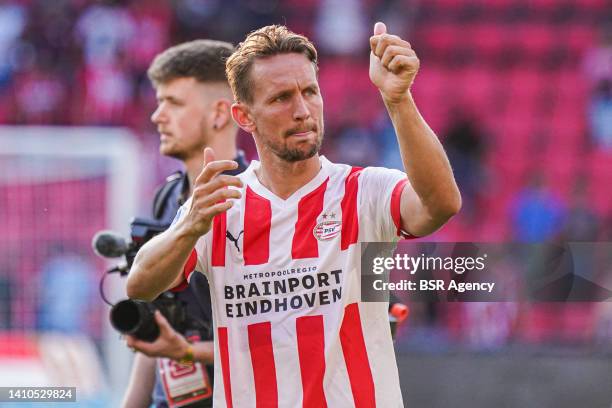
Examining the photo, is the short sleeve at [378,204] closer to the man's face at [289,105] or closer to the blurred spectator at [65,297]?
the man's face at [289,105]

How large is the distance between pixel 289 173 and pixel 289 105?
8.8 inches

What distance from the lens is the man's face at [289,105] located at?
289 cm

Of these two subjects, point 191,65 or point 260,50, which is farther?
point 191,65

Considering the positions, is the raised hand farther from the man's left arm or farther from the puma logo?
the man's left arm

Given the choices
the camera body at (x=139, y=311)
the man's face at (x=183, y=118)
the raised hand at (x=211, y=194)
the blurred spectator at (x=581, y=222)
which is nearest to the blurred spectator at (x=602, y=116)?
the blurred spectator at (x=581, y=222)

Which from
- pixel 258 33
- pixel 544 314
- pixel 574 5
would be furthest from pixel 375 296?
pixel 574 5

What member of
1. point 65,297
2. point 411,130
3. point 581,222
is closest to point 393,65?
point 411,130

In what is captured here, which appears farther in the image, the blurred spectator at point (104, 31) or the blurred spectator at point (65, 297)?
the blurred spectator at point (104, 31)

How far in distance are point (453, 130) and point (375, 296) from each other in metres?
8.09

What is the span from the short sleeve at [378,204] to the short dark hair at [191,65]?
1.39 meters

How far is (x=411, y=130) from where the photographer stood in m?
2.59

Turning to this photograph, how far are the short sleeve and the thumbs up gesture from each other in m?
0.35

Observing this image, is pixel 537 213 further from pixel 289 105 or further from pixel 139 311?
pixel 289 105

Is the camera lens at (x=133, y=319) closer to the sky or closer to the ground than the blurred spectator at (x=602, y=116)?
closer to the ground
